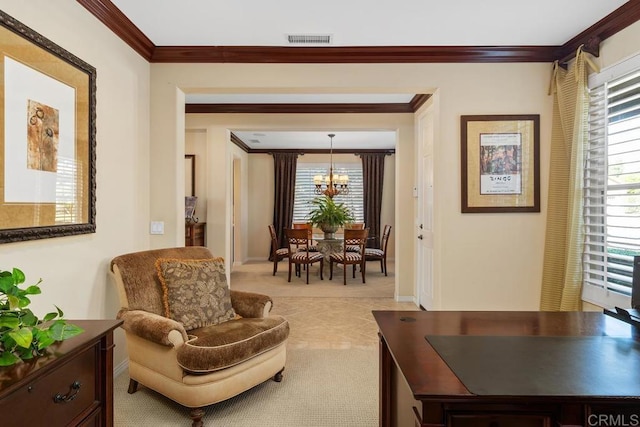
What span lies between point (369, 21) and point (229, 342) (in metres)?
2.46

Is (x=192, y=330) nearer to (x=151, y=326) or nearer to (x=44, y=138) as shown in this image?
(x=151, y=326)

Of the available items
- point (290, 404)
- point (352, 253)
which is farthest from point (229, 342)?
point (352, 253)

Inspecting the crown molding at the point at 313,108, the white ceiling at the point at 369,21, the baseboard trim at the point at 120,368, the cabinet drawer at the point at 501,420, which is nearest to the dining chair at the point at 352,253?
the crown molding at the point at 313,108

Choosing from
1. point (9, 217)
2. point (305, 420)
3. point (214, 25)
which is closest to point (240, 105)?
point (214, 25)

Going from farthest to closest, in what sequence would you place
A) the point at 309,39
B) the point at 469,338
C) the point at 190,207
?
the point at 190,207 < the point at 309,39 < the point at 469,338

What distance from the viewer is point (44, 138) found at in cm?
189

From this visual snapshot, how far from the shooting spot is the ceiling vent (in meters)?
2.84

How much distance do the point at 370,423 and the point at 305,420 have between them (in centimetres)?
40

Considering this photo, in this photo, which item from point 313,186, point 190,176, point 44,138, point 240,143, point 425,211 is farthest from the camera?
point 313,186

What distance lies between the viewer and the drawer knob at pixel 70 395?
120cm

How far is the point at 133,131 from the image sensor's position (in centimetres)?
287

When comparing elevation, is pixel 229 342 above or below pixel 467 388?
below

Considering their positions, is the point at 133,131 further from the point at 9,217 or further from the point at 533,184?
the point at 533,184

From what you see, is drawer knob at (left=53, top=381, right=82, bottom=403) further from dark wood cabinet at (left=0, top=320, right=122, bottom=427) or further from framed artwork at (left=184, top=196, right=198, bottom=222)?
framed artwork at (left=184, top=196, right=198, bottom=222)
